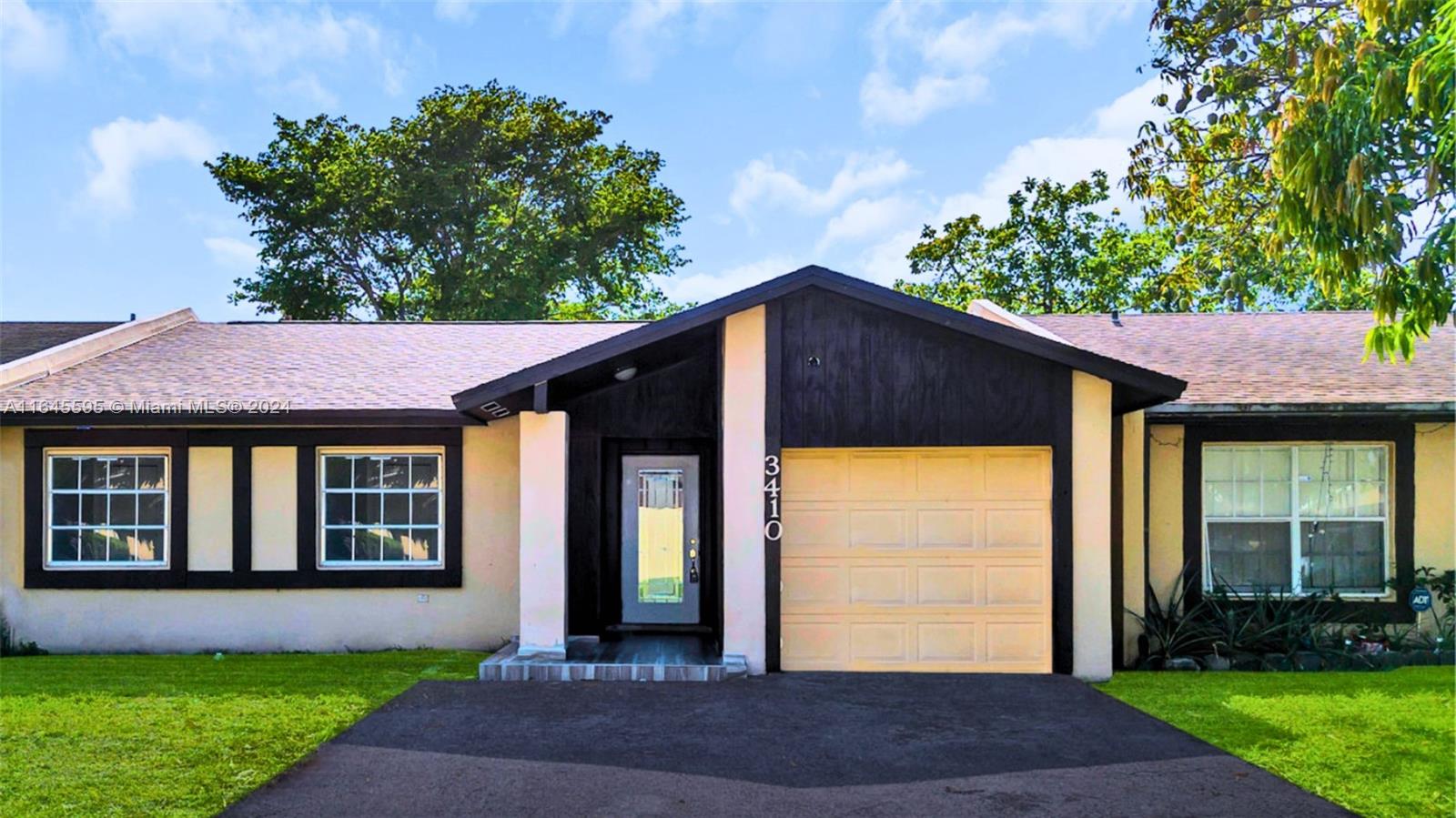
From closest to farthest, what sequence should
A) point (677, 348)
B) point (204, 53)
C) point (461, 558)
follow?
point (677, 348), point (461, 558), point (204, 53)

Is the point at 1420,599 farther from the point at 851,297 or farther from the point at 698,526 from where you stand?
the point at 698,526

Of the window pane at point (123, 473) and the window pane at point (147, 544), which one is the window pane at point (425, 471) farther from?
the window pane at point (123, 473)

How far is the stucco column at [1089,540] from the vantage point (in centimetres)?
927

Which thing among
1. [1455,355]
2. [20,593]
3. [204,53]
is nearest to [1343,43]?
[1455,355]

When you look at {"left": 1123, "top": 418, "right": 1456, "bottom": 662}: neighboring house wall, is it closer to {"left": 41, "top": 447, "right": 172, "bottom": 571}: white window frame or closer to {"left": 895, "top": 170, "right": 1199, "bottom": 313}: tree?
{"left": 41, "top": 447, "right": 172, "bottom": 571}: white window frame

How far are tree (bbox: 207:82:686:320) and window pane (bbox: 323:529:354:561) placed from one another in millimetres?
18084

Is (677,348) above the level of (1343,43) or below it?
below

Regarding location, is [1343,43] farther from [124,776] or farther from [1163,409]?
[124,776]

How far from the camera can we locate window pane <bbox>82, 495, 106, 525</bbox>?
1098 cm

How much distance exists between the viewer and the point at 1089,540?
9297 millimetres

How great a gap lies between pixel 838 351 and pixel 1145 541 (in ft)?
12.8

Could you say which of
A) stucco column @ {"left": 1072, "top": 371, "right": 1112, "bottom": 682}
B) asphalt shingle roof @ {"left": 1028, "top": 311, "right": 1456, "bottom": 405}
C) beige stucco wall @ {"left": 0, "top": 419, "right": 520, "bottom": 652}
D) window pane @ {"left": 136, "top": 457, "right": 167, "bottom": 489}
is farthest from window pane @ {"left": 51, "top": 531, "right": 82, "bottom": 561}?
asphalt shingle roof @ {"left": 1028, "top": 311, "right": 1456, "bottom": 405}

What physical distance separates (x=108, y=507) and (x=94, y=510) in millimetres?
163

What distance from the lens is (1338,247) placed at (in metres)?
7.00
